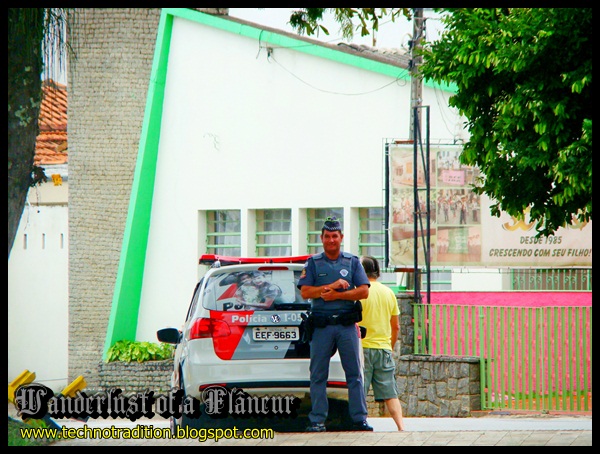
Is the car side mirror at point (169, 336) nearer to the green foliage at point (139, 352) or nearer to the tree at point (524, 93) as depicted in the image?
the tree at point (524, 93)

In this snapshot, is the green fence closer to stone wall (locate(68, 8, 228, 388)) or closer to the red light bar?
the red light bar

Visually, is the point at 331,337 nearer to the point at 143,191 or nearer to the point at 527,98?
the point at 527,98

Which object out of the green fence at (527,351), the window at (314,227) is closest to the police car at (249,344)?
the green fence at (527,351)

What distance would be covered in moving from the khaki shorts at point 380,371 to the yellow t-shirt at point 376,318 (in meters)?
0.07

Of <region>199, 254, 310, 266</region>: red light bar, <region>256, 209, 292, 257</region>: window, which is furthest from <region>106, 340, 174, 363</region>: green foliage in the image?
<region>199, 254, 310, 266</region>: red light bar

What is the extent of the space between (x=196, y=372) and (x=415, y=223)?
7.77m

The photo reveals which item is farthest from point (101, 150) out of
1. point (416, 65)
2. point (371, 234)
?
point (416, 65)

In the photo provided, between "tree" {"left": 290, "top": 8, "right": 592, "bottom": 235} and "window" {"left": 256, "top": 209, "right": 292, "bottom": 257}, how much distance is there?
26.5 feet

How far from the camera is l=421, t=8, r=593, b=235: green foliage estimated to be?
1229 centimetres

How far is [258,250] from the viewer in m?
22.3

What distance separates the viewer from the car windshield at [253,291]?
1066cm

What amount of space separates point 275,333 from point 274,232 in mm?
11584

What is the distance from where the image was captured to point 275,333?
10516mm
